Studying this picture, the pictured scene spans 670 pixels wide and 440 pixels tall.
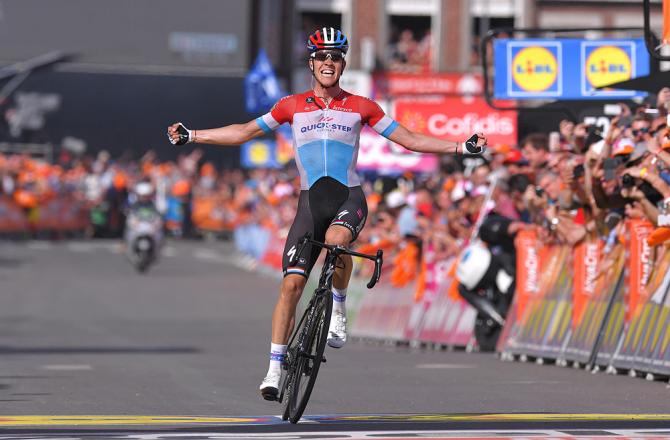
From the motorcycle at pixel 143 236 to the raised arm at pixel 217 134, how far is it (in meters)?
23.9

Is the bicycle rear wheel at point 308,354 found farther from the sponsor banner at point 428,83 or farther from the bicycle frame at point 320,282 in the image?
the sponsor banner at point 428,83

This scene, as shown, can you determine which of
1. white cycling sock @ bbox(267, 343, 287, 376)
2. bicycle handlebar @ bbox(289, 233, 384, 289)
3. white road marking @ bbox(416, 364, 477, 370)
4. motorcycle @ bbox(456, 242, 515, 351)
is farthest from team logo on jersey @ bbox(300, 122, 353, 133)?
motorcycle @ bbox(456, 242, 515, 351)

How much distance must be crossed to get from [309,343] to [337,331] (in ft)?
1.49

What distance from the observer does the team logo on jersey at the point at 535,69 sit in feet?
63.5

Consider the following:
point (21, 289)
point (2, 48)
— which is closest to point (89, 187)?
point (2, 48)

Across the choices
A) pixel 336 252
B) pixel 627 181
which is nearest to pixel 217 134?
pixel 336 252

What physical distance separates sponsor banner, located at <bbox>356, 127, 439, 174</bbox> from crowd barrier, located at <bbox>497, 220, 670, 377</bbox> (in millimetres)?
12116

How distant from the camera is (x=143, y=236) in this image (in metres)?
34.8

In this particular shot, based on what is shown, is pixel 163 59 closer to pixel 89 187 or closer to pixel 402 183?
pixel 89 187

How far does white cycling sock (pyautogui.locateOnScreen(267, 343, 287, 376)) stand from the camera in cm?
1045

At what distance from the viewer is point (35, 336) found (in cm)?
2061

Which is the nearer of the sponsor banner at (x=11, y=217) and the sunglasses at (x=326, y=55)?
the sunglasses at (x=326, y=55)

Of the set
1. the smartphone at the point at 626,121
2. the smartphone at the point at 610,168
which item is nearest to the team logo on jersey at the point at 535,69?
the smartphone at the point at 626,121

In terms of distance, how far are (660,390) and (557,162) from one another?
14.0ft
